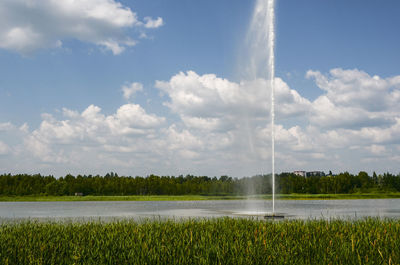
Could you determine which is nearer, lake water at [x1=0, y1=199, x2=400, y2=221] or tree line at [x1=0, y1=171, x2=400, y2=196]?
lake water at [x1=0, y1=199, x2=400, y2=221]

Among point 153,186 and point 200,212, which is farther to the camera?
point 153,186

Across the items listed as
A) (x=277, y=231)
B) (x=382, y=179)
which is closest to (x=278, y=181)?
(x=382, y=179)

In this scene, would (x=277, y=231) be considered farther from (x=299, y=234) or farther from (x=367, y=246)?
(x=367, y=246)

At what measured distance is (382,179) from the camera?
174 meters

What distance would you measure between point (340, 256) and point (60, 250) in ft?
26.0

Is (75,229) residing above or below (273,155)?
below

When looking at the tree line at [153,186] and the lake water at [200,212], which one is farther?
the tree line at [153,186]

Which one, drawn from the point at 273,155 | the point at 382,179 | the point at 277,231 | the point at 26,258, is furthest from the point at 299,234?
the point at 382,179

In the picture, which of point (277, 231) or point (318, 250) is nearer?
point (318, 250)

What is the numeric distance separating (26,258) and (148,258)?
11.2ft

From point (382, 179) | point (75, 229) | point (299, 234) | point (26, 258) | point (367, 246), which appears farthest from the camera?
point (382, 179)

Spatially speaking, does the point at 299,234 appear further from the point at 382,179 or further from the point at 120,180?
the point at 382,179

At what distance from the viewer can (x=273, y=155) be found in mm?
Answer: 34250

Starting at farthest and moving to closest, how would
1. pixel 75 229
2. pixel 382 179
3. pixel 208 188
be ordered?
pixel 382 179 → pixel 208 188 → pixel 75 229
